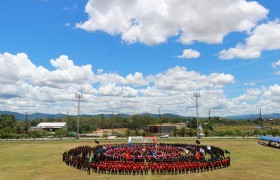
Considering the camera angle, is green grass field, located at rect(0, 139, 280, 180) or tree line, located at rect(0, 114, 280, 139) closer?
green grass field, located at rect(0, 139, 280, 180)

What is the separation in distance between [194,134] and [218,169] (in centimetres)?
6258

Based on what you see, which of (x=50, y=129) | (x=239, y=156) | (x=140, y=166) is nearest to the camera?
(x=140, y=166)

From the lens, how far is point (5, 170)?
3831cm

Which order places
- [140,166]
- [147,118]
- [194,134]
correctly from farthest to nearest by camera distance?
[147,118] < [194,134] < [140,166]

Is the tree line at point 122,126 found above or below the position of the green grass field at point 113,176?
above

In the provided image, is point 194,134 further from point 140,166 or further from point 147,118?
point 147,118

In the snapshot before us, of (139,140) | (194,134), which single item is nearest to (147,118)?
(194,134)

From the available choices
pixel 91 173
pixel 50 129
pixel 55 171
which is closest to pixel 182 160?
pixel 91 173

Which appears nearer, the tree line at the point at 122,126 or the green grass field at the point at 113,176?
the green grass field at the point at 113,176

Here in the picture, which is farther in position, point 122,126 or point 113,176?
point 122,126

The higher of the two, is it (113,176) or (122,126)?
(122,126)

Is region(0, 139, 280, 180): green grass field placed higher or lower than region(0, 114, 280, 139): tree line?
lower

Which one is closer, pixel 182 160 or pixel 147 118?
pixel 182 160

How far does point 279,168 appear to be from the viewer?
38.0 meters
